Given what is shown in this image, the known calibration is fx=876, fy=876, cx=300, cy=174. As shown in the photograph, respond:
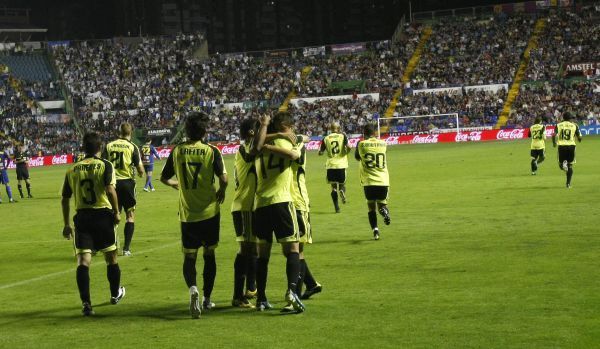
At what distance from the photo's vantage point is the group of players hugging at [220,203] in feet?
33.7

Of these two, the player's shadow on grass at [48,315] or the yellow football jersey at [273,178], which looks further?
the player's shadow on grass at [48,315]

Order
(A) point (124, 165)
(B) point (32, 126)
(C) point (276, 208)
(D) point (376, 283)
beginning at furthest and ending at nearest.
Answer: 1. (B) point (32, 126)
2. (A) point (124, 165)
3. (D) point (376, 283)
4. (C) point (276, 208)

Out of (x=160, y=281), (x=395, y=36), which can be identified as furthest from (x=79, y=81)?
(x=160, y=281)

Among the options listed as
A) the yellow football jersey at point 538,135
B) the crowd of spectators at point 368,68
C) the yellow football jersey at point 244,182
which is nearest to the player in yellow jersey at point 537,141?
the yellow football jersey at point 538,135

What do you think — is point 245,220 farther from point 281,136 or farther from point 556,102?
point 556,102

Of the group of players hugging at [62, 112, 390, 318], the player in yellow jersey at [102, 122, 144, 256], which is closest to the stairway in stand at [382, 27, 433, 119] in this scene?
the player in yellow jersey at [102, 122, 144, 256]

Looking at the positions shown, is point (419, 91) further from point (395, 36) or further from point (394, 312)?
point (394, 312)

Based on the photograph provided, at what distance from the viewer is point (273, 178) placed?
10.3m

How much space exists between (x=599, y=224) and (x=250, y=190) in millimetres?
9248

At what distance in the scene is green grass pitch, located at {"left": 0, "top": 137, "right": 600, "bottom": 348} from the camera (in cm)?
906

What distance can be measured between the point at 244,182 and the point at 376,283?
8.14 ft

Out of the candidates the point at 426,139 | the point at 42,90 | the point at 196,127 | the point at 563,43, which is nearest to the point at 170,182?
the point at 196,127

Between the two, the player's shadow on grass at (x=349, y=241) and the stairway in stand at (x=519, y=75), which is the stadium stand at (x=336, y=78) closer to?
the stairway in stand at (x=519, y=75)

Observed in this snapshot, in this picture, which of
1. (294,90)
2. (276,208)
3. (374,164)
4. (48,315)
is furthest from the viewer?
(294,90)
